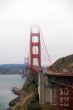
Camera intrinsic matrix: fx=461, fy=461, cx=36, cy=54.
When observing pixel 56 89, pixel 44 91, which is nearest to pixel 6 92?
pixel 44 91

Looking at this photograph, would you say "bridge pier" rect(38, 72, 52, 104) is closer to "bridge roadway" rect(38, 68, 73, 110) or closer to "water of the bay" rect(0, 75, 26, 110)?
"bridge roadway" rect(38, 68, 73, 110)

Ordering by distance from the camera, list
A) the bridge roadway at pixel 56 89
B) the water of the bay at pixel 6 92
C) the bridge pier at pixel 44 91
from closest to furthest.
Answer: the bridge roadway at pixel 56 89 → the bridge pier at pixel 44 91 → the water of the bay at pixel 6 92

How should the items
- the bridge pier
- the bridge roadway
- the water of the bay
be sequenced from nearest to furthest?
the bridge roadway, the bridge pier, the water of the bay

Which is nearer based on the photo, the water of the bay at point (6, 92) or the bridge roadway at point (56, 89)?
the bridge roadway at point (56, 89)

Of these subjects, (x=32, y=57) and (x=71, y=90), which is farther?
(x=32, y=57)

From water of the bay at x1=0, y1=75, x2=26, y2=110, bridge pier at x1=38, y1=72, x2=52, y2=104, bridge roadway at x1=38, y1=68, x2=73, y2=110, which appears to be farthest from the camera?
water of the bay at x1=0, y1=75, x2=26, y2=110

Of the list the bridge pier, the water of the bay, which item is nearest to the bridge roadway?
the bridge pier

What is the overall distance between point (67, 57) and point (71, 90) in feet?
69.6

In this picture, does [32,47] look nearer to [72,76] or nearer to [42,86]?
[42,86]

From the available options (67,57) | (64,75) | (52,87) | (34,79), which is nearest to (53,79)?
(52,87)

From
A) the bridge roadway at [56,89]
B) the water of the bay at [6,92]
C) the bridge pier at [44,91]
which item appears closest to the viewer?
the bridge roadway at [56,89]

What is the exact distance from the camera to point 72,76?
22.8 meters

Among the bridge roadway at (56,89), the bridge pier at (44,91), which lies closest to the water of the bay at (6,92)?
the bridge pier at (44,91)

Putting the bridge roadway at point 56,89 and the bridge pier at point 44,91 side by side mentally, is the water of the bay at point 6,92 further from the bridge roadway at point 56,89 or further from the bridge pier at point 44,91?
the bridge roadway at point 56,89
